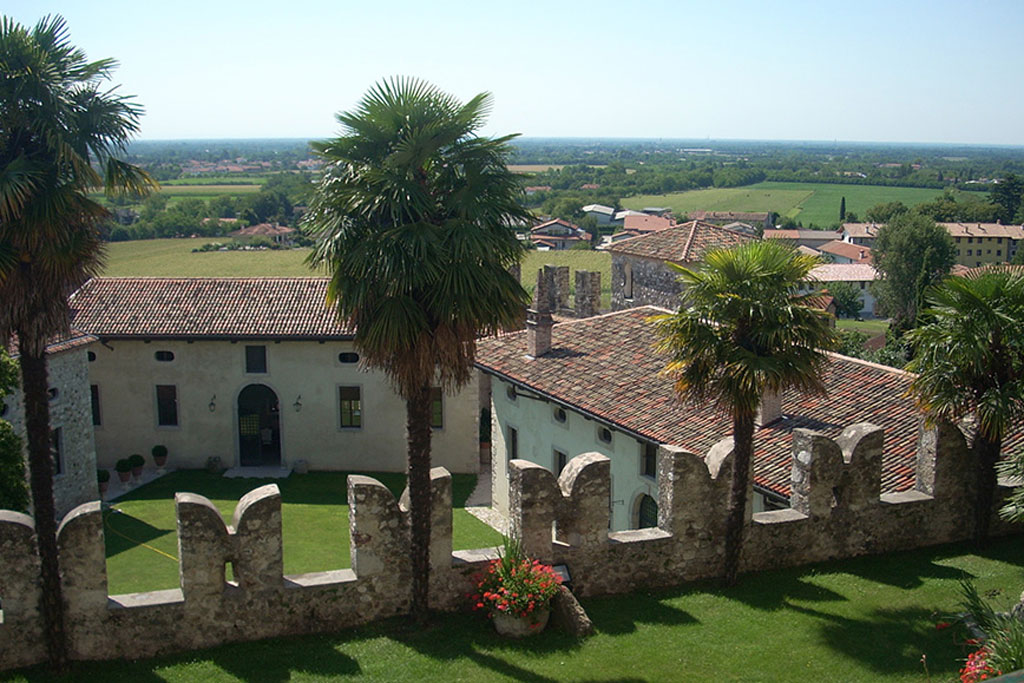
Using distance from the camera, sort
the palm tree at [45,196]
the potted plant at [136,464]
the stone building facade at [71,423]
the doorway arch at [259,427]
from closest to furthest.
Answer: the palm tree at [45,196] < the stone building facade at [71,423] < the potted plant at [136,464] < the doorway arch at [259,427]

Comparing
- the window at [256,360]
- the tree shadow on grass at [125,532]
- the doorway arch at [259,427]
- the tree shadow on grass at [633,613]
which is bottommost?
the tree shadow on grass at [125,532]

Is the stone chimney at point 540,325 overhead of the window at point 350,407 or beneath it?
overhead

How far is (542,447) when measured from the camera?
24.8 metres

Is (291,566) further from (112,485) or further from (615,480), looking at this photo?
(112,485)

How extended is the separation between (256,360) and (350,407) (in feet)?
11.7

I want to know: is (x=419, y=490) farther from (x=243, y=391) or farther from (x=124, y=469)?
(x=243, y=391)

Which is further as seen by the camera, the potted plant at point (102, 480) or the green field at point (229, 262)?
the green field at point (229, 262)

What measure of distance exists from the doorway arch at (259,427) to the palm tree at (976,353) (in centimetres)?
2354

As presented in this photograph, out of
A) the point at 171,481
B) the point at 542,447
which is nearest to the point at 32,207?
the point at 542,447

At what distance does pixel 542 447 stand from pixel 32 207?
51.1 feet

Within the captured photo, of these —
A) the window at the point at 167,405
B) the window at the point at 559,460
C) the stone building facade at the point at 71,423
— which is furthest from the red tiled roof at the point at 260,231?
the window at the point at 559,460

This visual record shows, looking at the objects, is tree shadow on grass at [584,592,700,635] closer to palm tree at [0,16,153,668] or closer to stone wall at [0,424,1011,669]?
stone wall at [0,424,1011,669]

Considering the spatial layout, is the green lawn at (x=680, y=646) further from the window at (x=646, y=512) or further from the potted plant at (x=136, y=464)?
the potted plant at (x=136, y=464)

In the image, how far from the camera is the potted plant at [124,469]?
3142 centimetres
